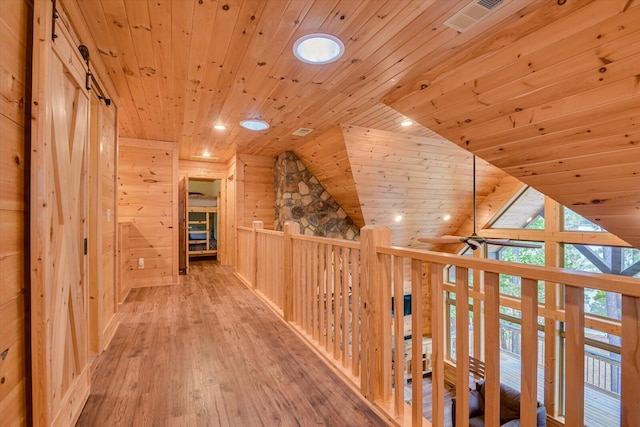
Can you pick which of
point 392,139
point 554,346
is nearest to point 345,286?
point 392,139

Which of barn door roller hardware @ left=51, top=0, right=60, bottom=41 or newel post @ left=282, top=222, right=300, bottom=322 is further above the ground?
barn door roller hardware @ left=51, top=0, right=60, bottom=41

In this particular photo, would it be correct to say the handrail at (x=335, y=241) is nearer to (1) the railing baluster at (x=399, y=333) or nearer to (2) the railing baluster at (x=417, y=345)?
(1) the railing baluster at (x=399, y=333)

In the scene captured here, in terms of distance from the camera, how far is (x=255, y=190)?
5.79 m

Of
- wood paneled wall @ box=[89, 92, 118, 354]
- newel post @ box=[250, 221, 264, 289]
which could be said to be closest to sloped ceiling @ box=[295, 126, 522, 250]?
newel post @ box=[250, 221, 264, 289]

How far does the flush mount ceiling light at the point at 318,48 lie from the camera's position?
204 centimetres

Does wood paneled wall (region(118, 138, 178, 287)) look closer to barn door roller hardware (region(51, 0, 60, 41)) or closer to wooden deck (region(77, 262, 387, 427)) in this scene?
wooden deck (region(77, 262, 387, 427))

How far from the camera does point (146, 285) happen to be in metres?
4.69

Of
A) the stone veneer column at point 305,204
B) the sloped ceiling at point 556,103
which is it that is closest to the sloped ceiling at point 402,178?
the stone veneer column at point 305,204

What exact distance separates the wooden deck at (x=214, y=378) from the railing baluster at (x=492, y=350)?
2.38ft

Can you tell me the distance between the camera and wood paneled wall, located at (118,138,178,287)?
4.61 m

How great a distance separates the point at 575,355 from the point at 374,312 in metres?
1.00

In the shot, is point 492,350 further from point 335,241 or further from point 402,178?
point 402,178

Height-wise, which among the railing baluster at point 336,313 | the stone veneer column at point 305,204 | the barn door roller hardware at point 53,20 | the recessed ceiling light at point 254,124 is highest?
the recessed ceiling light at point 254,124

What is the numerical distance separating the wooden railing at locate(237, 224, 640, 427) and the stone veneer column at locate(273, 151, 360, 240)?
88.6 inches
